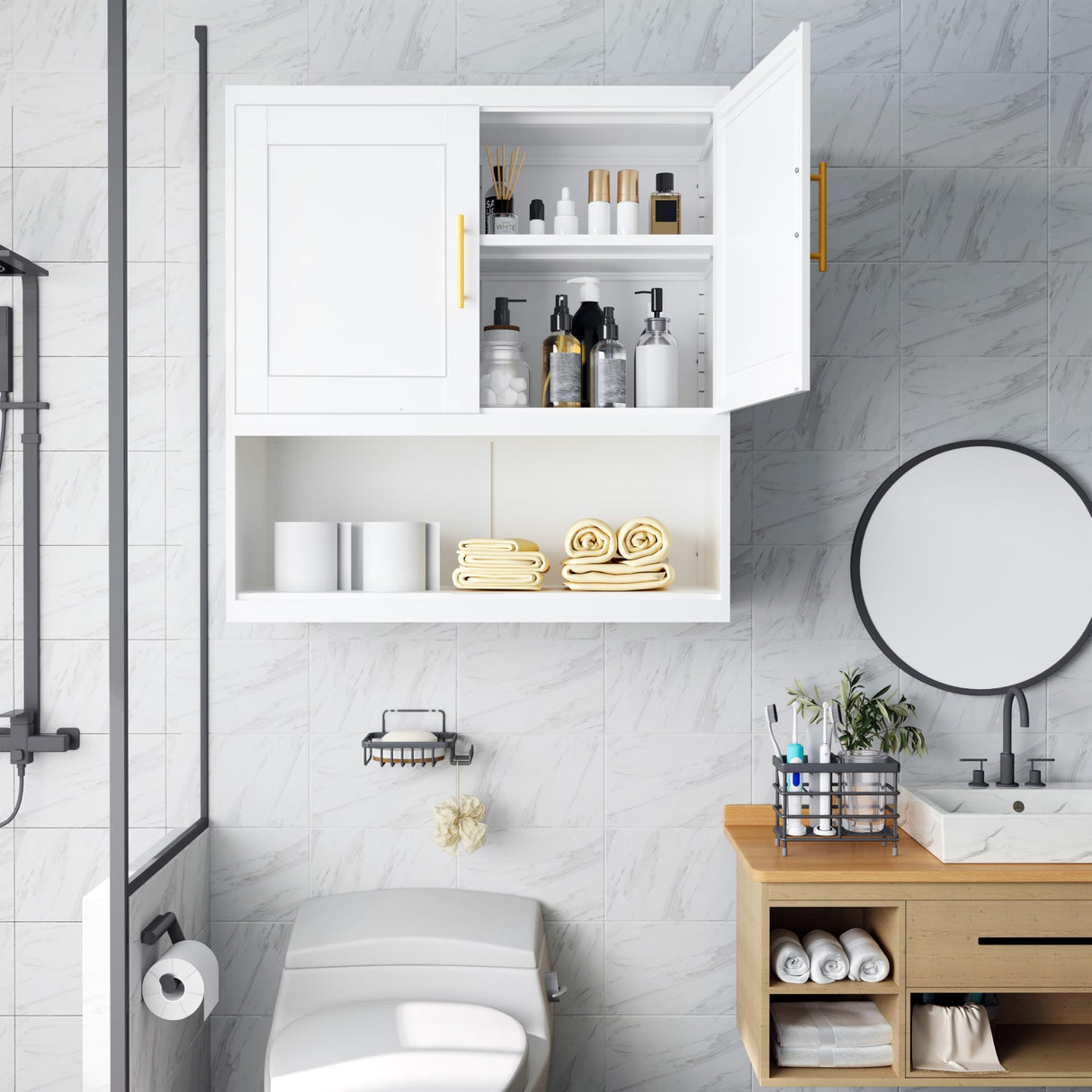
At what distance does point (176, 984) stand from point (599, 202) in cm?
169

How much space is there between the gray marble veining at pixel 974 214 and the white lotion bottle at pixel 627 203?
637mm

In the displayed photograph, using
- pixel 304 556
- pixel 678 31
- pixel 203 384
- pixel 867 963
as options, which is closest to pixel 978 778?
pixel 867 963

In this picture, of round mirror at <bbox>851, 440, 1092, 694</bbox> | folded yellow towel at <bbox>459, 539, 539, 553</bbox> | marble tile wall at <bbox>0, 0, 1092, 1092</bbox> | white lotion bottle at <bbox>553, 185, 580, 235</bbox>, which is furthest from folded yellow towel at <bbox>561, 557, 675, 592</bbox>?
white lotion bottle at <bbox>553, 185, 580, 235</bbox>

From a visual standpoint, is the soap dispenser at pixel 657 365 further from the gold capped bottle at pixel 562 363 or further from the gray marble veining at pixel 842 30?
the gray marble veining at pixel 842 30

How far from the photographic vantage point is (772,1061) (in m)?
1.88

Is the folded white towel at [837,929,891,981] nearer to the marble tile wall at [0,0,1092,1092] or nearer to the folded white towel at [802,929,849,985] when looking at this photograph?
the folded white towel at [802,929,849,985]

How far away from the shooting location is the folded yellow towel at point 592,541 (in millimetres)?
1913

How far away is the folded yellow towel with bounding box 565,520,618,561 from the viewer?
6.28 feet

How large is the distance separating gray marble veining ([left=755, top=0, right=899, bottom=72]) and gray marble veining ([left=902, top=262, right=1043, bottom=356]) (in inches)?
19.1

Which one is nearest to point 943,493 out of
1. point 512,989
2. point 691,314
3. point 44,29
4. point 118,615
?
point 691,314

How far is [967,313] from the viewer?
84.7 inches

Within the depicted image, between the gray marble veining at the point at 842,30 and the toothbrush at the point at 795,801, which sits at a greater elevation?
the gray marble veining at the point at 842,30

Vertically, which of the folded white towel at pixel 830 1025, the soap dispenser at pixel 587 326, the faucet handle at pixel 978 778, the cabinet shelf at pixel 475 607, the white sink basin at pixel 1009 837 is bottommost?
the folded white towel at pixel 830 1025

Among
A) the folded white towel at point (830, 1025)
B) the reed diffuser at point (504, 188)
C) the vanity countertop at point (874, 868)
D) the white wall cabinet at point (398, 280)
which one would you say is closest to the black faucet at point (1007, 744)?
the vanity countertop at point (874, 868)
